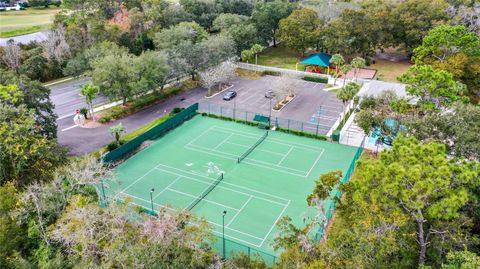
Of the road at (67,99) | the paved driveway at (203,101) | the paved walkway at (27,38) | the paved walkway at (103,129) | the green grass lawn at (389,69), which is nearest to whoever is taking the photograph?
the paved walkway at (103,129)

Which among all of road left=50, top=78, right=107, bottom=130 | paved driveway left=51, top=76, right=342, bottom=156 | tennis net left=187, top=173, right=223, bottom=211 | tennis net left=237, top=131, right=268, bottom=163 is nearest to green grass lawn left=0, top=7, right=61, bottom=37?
road left=50, top=78, right=107, bottom=130

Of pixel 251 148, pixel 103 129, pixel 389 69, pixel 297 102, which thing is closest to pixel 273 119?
pixel 297 102

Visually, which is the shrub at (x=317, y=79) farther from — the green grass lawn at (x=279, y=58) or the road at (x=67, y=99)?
the road at (x=67, y=99)

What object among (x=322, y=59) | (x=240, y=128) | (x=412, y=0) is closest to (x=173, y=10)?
(x=322, y=59)

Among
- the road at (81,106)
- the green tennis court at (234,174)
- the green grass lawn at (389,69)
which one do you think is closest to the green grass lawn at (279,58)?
the green grass lawn at (389,69)

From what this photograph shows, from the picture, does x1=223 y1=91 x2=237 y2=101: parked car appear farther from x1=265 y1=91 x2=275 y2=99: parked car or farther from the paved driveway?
x1=265 y1=91 x2=275 y2=99: parked car

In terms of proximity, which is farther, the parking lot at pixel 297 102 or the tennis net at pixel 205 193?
the parking lot at pixel 297 102
